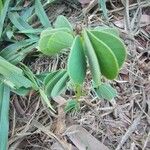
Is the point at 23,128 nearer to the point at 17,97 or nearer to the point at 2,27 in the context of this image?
the point at 17,97

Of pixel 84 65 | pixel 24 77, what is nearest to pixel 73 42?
pixel 84 65

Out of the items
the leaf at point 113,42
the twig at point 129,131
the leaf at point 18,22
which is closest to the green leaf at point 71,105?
the twig at point 129,131

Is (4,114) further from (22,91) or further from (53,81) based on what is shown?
(53,81)

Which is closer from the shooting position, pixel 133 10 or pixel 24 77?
pixel 24 77

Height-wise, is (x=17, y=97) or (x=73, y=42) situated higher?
(x=73, y=42)

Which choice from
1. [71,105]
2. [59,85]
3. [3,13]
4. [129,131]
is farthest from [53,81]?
[3,13]
